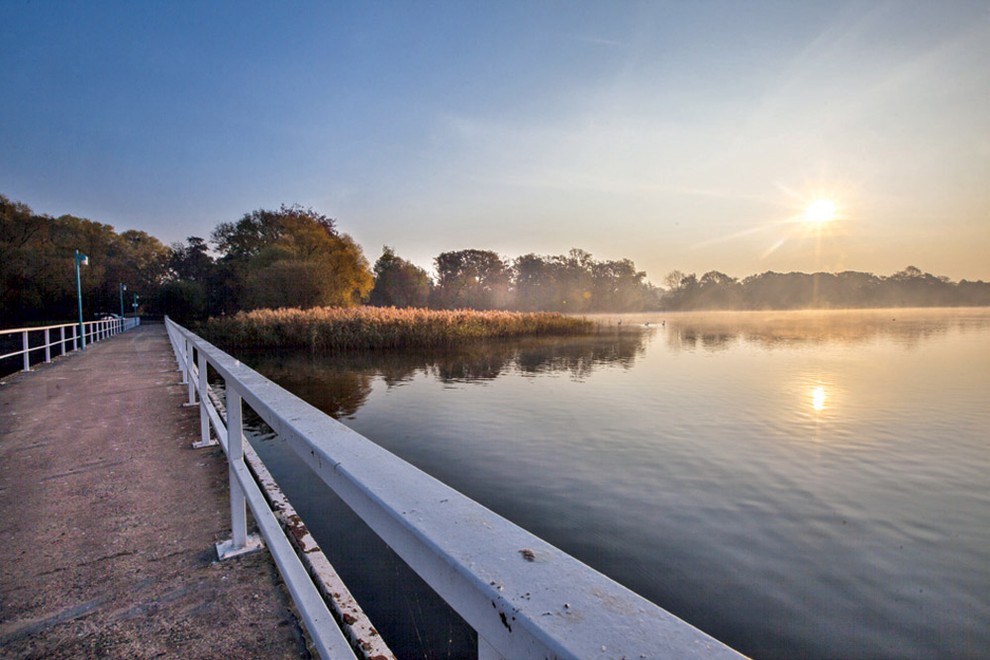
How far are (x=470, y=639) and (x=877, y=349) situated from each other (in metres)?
23.9

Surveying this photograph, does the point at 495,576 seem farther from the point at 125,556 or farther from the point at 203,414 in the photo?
the point at 203,414

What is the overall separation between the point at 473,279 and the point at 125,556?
88.3 meters

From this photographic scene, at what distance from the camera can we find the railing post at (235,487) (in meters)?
2.51

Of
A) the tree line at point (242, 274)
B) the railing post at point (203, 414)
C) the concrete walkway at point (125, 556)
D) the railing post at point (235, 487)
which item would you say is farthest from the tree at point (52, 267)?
the railing post at point (235, 487)

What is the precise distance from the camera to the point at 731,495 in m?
5.59

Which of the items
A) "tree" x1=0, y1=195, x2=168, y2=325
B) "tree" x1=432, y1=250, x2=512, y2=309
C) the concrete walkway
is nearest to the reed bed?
the concrete walkway

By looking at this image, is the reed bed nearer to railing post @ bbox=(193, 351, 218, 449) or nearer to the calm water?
the calm water

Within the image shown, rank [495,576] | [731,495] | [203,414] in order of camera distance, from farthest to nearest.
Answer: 1. [731,495]
2. [203,414]
3. [495,576]

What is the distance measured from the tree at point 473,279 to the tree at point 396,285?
6213 millimetres

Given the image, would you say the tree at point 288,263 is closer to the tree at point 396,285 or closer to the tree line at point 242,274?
the tree line at point 242,274

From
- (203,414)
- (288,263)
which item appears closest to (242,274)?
(288,263)

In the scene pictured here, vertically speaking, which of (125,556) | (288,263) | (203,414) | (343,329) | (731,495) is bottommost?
(731,495)

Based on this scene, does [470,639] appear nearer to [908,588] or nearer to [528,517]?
[528,517]

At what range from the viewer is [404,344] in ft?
77.7
